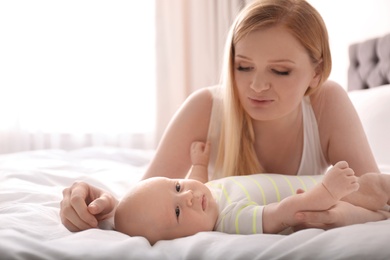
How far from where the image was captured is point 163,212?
3.85 ft

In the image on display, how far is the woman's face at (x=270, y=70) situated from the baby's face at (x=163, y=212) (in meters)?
0.45

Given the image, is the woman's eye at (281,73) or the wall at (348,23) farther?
the wall at (348,23)

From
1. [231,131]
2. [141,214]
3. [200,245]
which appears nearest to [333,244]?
[200,245]

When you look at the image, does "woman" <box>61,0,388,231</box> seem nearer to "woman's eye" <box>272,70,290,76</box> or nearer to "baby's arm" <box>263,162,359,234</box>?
"woman's eye" <box>272,70,290,76</box>

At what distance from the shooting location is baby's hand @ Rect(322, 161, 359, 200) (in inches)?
43.2

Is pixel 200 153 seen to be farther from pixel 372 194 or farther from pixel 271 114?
pixel 372 194

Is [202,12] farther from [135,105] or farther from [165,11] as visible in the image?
[135,105]

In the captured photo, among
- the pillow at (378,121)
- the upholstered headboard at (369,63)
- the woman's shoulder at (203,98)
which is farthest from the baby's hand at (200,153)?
the upholstered headboard at (369,63)

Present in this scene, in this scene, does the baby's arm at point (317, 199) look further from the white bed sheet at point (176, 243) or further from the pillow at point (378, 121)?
the pillow at point (378, 121)

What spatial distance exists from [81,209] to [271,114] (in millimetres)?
704

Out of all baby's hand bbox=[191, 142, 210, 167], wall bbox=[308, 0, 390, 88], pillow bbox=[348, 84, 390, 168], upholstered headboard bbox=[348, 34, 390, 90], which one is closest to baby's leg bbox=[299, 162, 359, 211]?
baby's hand bbox=[191, 142, 210, 167]

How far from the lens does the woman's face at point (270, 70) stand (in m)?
1.52

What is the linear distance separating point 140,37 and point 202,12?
1.84 ft

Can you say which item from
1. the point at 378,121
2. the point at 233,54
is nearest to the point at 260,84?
the point at 233,54
